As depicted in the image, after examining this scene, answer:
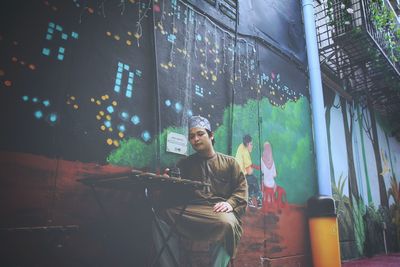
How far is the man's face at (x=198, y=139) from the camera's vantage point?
174 inches

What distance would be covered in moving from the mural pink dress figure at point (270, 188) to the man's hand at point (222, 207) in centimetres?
166

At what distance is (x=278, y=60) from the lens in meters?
6.88

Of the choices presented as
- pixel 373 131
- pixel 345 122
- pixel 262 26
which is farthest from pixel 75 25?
pixel 373 131

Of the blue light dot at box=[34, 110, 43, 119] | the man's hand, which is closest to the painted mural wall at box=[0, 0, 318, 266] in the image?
the blue light dot at box=[34, 110, 43, 119]

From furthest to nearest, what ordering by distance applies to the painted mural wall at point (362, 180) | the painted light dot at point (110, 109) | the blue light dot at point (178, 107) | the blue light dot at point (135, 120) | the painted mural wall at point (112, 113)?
the painted mural wall at point (362, 180)
the blue light dot at point (178, 107)
the blue light dot at point (135, 120)
the painted light dot at point (110, 109)
the painted mural wall at point (112, 113)

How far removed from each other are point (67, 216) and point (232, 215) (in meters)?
1.92

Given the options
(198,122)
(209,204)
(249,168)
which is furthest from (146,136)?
(249,168)

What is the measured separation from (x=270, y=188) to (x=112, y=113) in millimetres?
3302

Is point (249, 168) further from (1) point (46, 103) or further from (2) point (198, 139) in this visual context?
(1) point (46, 103)

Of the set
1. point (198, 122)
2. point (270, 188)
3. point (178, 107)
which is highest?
point (178, 107)

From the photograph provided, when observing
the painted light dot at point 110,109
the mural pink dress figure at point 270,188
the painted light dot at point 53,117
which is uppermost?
the painted light dot at point 110,109

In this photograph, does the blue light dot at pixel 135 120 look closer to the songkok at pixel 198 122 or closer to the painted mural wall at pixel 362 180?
the songkok at pixel 198 122

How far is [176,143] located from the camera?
4.26 metres

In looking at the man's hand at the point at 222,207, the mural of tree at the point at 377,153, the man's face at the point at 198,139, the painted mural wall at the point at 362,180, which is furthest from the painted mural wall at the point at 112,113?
the mural of tree at the point at 377,153
